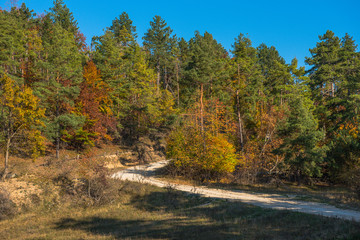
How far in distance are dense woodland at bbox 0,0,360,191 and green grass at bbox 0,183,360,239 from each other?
7861 mm

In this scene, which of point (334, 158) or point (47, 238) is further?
point (334, 158)

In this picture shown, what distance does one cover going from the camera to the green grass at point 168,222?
929cm

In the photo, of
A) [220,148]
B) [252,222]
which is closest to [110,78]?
[220,148]

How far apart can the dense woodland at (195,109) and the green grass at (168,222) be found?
786 centimetres

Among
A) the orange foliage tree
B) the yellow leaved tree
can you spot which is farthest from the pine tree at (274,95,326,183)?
the yellow leaved tree

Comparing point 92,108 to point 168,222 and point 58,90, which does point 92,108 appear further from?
point 168,222

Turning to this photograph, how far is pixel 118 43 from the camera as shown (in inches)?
2105

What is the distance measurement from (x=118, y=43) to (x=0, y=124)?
33856mm

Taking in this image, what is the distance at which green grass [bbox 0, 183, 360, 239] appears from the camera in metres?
9.29

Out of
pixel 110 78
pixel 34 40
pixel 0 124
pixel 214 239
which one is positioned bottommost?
pixel 214 239

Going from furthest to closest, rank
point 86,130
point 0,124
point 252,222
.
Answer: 1. point 86,130
2. point 0,124
3. point 252,222

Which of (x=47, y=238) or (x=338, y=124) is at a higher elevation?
(x=338, y=124)

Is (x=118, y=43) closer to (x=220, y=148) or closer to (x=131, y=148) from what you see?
(x=131, y=148)

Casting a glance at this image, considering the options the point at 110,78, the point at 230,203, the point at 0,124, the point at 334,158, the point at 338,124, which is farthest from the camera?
the point at 110,78
